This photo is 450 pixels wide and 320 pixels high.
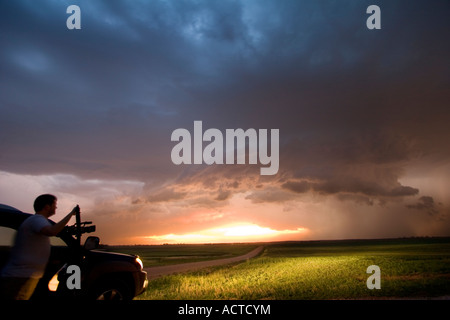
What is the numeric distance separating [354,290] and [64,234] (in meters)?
A: 13.8

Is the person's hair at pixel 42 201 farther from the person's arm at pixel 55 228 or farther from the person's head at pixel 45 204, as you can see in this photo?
the person's arm at pixel 55 228

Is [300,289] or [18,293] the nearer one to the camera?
[18,293]

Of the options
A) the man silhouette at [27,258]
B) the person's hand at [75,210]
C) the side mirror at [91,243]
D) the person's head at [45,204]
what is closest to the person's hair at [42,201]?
the person's head at [45,204]

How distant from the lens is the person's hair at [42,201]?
15.4 ft

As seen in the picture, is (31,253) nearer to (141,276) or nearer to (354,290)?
(141,276)

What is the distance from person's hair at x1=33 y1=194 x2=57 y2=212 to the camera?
4688 millimetres

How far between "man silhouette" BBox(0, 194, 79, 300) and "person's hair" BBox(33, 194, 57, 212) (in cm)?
15

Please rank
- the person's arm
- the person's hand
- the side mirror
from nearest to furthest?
the person's arm, the person's hand, the side mirror

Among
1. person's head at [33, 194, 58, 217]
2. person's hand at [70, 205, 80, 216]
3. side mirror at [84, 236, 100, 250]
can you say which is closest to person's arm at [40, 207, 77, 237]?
person's hand at [70, 205, 80, 216]

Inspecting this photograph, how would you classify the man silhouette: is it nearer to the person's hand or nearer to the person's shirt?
the person's shirt

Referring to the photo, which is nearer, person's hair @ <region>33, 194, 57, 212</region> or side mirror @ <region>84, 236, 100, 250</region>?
person's hair @ <region>33, 194, 57, 212</region>
